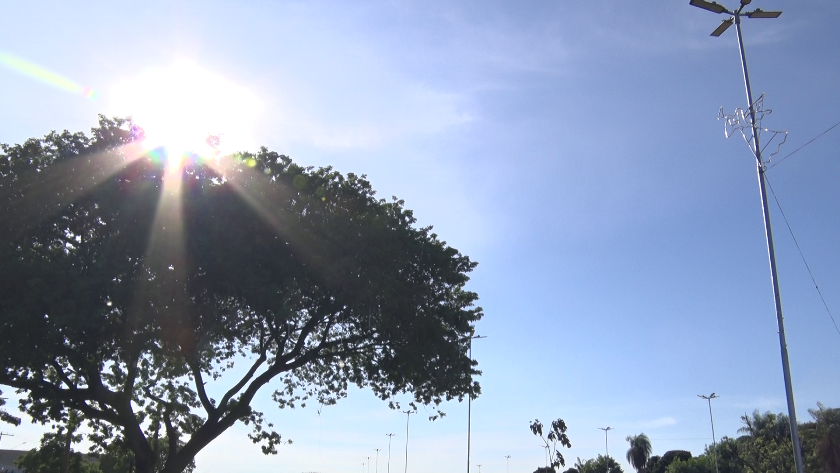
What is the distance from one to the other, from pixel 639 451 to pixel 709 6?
324 ft

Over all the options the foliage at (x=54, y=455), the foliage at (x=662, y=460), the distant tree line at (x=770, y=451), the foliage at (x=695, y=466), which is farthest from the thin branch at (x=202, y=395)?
the foliage at (x=662, y=460)

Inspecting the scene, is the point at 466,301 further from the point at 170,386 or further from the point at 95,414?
the point at 95,414

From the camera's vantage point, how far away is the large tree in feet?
73.7

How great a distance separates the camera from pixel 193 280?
24.3 m

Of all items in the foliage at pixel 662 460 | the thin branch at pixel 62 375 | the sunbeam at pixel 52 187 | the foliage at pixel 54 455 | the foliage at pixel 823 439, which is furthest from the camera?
the foliage at pixel 662 460

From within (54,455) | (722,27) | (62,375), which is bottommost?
(54,455)

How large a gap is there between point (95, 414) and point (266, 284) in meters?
8.97

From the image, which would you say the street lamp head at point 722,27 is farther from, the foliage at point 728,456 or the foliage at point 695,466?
the foliage at point 695,466

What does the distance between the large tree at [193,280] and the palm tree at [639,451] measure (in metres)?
87.5

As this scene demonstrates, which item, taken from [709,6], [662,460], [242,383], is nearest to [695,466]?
[662,460]

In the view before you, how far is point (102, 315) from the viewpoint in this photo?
2194 cm

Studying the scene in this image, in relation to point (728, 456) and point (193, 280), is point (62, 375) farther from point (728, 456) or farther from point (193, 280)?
point (728, 456)

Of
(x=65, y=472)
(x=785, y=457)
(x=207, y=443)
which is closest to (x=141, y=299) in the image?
(x=207, y=443)

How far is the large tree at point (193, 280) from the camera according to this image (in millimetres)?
22453
